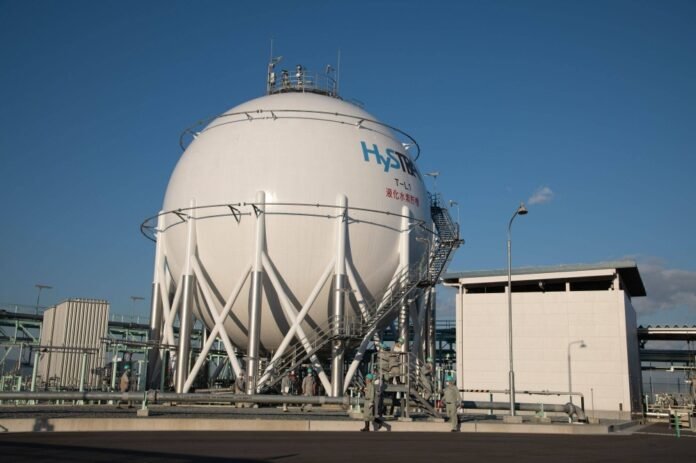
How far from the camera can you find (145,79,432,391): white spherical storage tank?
78.4 ft

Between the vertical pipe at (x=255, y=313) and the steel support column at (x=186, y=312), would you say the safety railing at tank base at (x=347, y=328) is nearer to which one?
the vertical pipe at (x=255, y=313)

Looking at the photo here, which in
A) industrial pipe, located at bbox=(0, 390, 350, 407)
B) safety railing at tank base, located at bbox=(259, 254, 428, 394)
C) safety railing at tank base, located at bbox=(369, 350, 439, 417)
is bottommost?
industrial pipe, located at bbox=(0, 390, 350, 407)

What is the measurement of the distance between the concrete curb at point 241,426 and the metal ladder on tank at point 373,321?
6.29m

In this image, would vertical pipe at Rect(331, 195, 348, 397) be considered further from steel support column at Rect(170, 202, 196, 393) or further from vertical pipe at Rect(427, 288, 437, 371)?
vertical pipe at Rect(427, 288, 437, 371)

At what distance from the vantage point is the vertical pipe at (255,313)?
23.0m

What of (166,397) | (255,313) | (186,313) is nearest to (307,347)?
(255,313)

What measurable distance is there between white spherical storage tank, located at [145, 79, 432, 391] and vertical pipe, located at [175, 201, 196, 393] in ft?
0.27

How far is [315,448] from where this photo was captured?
11641 millimetres

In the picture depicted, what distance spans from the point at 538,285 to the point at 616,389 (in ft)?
24.1

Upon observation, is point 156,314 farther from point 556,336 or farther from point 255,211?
point 556,336

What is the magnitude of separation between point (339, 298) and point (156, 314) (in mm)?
8805

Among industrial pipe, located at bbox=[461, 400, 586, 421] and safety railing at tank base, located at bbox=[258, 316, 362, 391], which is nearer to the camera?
industrial pipe, located at bbox=[461, 400, 586, 421]

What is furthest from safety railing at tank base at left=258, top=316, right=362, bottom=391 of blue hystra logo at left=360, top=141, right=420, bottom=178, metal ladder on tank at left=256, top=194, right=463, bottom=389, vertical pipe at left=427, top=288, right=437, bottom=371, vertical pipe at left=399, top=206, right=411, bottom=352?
vertical pipe at left=427, top=288, right=437, bottom=371

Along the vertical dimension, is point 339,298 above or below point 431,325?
above
